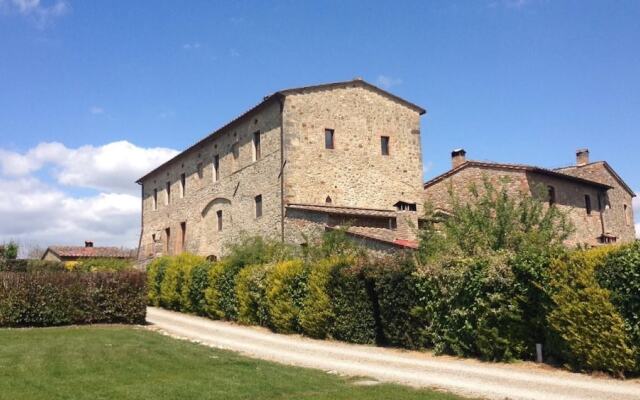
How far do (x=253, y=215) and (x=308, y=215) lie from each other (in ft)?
18.2

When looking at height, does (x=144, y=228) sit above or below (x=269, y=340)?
above

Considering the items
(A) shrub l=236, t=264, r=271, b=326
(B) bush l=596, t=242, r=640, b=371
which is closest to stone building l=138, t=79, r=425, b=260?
(A) shrub l=236, t=264, r=271, b=326

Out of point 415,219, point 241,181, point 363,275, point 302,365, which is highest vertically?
point 241,181

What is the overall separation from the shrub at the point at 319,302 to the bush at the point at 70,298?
6.58 metres

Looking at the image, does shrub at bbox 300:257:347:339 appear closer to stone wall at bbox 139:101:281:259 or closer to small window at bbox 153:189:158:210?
stone wall at bbox 139:101:281:259

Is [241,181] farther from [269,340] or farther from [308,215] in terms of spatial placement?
[269,340]

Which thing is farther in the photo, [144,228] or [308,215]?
[144,228]

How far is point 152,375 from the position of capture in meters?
10.2

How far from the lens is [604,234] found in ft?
110

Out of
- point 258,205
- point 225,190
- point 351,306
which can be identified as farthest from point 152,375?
point 225,190

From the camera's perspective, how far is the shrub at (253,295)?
19266 millimetres

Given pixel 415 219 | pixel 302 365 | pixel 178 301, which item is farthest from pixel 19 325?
pixel 415 219

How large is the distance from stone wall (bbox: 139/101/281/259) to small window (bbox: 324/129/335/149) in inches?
94.1

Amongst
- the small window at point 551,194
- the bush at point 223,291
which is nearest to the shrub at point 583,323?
the bush at point 223,291
